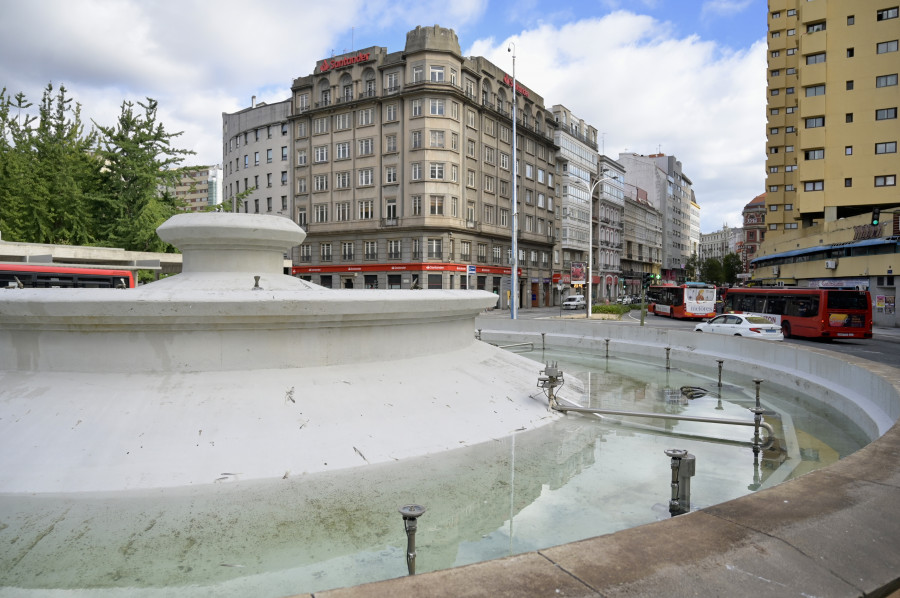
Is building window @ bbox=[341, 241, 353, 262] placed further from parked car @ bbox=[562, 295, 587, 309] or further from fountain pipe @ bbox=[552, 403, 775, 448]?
fountain pipe @ bbox=[552, 403, 775, 448]

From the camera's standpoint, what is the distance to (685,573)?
2357 millimetres

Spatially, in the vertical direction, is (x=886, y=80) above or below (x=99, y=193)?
above

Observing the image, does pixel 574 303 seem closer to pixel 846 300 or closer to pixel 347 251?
pixel 347 251

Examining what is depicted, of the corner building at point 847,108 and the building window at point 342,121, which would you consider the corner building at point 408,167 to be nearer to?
the building window at point 342,121

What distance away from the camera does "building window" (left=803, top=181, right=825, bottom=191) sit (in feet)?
143

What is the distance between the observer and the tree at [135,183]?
27.9 meters

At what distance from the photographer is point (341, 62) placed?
5112 centimetres

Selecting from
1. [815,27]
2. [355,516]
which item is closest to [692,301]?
[815,27]

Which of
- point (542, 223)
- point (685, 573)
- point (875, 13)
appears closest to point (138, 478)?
point (685, 573)

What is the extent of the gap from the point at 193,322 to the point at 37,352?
1663 mm

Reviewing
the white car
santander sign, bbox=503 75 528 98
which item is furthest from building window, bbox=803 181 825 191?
the white car

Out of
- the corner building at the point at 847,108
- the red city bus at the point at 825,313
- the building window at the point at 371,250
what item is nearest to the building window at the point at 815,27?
the corner building at the point at 847,108

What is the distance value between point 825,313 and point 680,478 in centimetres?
2544

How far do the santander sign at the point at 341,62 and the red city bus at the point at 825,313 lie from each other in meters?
40.8
